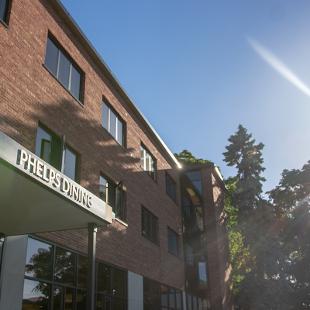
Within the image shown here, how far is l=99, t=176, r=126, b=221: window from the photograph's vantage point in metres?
16.5

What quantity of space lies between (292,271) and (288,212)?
640 centimetres

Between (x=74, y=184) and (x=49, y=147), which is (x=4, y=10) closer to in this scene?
(x=49, y=147)

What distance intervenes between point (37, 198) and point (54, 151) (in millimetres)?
6084

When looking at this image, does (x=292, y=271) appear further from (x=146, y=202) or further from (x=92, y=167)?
(x=92, y=167)

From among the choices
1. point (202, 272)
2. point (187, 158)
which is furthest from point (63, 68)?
point (187, 158)

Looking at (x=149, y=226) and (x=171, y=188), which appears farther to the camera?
(x=171, y=188)

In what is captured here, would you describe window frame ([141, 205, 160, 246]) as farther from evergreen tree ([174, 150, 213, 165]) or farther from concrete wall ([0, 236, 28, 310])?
evergreen tree ([174, 150, 213, 165])

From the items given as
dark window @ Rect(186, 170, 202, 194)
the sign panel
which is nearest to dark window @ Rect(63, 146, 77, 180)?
the sign panel

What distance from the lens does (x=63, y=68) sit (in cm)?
1523

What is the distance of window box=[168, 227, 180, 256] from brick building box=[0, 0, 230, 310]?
13 cm

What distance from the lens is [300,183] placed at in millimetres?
44188

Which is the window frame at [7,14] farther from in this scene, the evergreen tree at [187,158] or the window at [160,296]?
the evergreen tree at [187,158]

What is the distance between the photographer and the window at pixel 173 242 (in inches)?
982

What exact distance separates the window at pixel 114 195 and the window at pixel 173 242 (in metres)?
7.22
